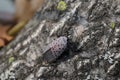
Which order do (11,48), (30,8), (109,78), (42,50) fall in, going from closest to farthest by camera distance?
(109,78) → (42,50) → (11,48) → (30,8)

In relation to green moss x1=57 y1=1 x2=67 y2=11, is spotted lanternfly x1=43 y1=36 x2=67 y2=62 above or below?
below

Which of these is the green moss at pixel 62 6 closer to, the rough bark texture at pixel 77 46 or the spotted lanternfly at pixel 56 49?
the rough bark texture at pixel 77 46

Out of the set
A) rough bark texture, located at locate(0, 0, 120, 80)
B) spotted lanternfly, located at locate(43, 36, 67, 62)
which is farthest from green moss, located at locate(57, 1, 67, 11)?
spotted lanternfly, located at locate(43, 36, 67, 62)

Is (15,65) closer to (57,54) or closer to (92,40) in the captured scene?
(57,54)

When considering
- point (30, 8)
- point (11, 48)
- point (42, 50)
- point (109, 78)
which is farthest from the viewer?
point (30, 8)

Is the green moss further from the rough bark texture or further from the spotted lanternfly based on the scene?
the spotted lanternfly

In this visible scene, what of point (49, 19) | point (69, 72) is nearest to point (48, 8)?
point (49, 19)

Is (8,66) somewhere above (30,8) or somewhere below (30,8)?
below
